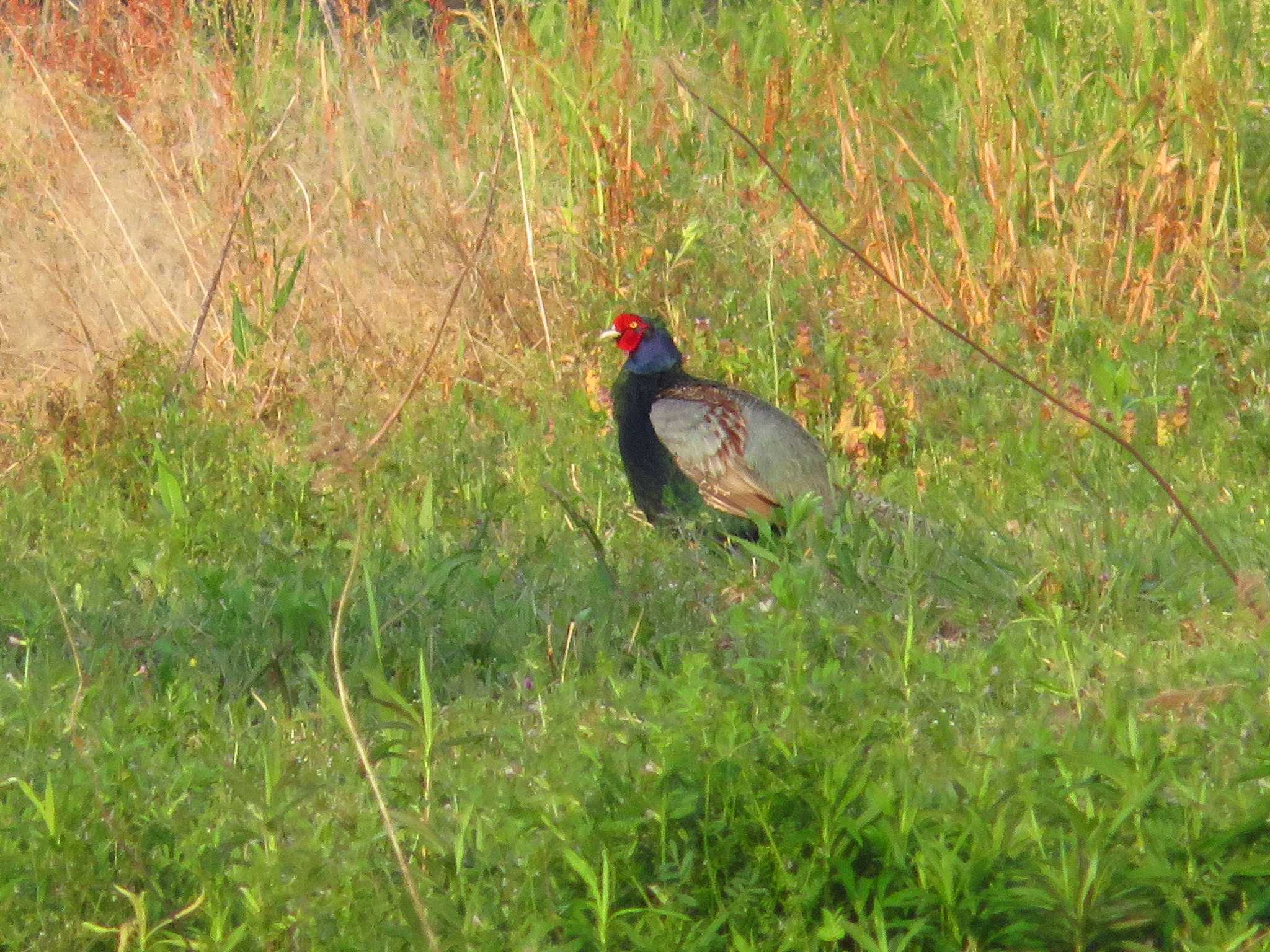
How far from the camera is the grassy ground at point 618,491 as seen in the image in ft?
9.09

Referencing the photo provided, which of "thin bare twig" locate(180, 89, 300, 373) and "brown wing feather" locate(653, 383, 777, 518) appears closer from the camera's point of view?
"brown wing feather" locate(653, 383, 777, 518)

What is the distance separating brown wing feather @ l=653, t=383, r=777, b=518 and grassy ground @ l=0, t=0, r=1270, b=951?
0.76 feet

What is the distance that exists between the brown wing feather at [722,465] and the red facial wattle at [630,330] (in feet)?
1.34

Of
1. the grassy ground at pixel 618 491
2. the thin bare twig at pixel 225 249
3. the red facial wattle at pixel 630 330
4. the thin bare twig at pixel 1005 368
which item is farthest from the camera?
the thin bare twig at pixel 225 249

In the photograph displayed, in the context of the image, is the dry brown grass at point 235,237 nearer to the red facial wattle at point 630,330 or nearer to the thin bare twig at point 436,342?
the thin bare twig at point 436,342

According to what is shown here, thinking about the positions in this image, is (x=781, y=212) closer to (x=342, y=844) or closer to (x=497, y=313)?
(x=497, y=313)

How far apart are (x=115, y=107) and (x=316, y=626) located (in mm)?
3958

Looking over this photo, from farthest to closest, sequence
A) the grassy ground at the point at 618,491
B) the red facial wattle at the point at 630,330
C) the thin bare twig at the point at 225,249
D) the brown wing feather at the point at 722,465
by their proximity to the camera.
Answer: the thin bare twig at the point at 225,249, the red facial wattle at the point at 630,330, the brown wing feather at the point at 722,465, the grassy ground at the point at 618,491

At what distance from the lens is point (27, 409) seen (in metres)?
6.33

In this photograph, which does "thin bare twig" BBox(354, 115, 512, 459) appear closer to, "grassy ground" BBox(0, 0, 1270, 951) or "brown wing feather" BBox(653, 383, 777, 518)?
"grassy ground" BBox(0, 0, 1270, 951)

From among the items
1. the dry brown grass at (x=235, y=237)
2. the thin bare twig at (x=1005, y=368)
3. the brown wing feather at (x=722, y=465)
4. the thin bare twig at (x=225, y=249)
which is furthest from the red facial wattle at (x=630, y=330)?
the thin bare twig at (x=1005, y=368)

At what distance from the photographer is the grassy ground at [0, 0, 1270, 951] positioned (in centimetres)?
277

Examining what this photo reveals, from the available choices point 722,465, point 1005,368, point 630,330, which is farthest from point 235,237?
point 1005,368

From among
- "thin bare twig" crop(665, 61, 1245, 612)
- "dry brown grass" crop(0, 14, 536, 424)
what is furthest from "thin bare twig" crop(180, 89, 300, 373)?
"thin bare twig" crop(665, 61, 1245, 612)
